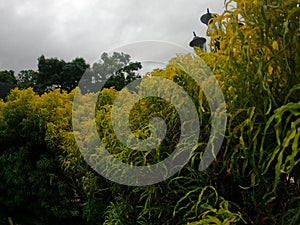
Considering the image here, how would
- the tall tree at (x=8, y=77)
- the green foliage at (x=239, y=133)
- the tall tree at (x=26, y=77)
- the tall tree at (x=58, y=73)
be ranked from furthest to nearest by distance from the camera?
the tall tree at (x=8, y=77) → the tall tree at (x=26, y=77) → the tall tree at (x=58, y=73) → the green foliage at (x=239, y=133)

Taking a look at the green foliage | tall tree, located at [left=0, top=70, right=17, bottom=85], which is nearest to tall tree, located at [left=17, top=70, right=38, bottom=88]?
tall tree, located at [left=0, top=70, right=17, bottom=85]

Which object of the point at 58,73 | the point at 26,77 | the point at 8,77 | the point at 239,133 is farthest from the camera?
the point at 26,77

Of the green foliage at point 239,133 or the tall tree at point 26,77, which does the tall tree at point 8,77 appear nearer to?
the tall tree at point 26,77

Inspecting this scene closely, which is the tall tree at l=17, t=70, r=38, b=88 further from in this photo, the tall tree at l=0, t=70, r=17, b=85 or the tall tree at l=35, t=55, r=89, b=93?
the tall tree at l=35, t=55, r=89, b=93

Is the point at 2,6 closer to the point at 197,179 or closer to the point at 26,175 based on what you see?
the point at 26,175

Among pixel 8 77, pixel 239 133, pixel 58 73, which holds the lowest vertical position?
pixel 239 133

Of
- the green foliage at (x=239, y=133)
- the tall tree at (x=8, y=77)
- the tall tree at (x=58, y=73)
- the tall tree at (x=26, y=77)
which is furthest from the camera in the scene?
the tall tree at (x=8, y=77)

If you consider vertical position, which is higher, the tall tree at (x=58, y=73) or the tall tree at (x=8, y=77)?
the tall tree at (x=8, y=77)

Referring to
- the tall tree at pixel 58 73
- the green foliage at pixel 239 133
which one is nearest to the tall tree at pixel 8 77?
the tall tree at pixel 58 73

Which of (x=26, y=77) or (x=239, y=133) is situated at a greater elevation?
(x=26, y=77)

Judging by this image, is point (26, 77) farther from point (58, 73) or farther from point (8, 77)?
point (58, 73)

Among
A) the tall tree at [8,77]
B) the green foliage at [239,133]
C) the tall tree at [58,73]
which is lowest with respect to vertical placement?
the green foliage at [239,133]

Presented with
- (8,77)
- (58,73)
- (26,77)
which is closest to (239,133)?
(58,73)

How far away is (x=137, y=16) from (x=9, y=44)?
799cm
